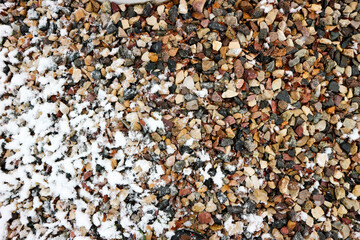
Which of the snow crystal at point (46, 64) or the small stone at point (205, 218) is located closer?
the small stone at point (205, 218)

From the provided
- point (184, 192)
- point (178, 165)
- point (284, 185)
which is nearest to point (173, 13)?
point (178, 165)

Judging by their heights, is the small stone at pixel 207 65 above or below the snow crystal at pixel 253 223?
above

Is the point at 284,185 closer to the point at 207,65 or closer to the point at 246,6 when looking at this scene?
the point at 207,65

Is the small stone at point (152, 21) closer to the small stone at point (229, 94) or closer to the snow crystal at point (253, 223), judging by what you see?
the small stone at point (229, 94)

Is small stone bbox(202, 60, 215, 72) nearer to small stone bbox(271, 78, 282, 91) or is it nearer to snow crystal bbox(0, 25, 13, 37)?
small stone bbox(271, 78, 282, 91)

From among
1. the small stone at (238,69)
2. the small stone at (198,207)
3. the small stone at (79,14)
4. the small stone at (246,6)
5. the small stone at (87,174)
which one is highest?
the small stone at (246,6)

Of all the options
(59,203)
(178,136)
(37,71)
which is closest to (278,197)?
(178,136)

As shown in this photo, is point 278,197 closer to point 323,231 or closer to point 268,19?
point 323,231

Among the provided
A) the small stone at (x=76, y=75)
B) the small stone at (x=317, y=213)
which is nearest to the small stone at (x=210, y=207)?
the small stone at (x=317, y=213)

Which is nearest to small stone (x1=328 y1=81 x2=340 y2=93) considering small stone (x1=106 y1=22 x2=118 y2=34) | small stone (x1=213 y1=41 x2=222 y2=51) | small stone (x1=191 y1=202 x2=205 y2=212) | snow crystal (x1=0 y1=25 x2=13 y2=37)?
small stone (x1=213 y1=41 x2=222 y2=51)
